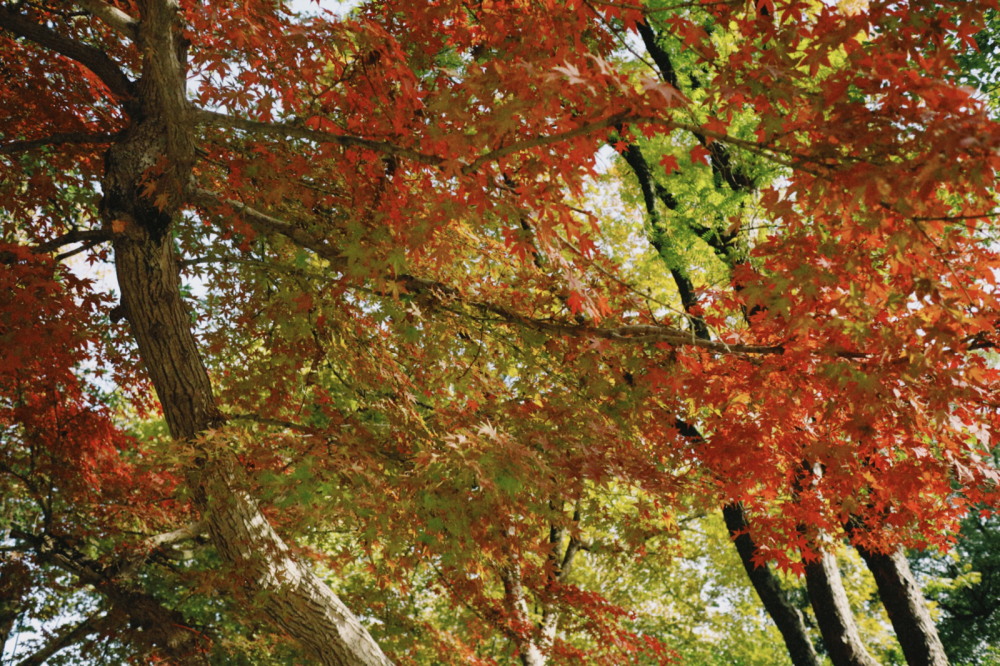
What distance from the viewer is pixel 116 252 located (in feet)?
13.4

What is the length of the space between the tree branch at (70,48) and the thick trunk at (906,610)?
7536 millimetres

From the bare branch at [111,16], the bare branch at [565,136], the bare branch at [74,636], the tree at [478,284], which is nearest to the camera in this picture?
the bare branch at [565,136]

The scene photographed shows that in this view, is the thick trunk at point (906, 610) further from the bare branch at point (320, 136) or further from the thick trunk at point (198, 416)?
the bare branch at point (320, 136)

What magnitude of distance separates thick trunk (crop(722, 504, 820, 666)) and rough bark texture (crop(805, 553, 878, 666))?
310 millimetres

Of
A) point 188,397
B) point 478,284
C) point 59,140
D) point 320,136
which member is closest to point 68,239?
point 59,140

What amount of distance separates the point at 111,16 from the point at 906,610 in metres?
8.42

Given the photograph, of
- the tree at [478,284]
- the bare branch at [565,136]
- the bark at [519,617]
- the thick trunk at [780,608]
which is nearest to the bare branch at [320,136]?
the tree at [478,284]

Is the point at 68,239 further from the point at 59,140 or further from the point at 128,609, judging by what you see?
the point at 128,609

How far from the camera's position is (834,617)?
6.08 m

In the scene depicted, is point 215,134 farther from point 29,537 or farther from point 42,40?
point 29,537

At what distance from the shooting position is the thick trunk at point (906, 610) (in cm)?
591

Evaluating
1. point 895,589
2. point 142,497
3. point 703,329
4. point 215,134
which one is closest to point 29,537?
point 142,497

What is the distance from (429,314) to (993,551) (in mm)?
19622

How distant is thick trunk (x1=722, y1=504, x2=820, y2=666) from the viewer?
6461mm
